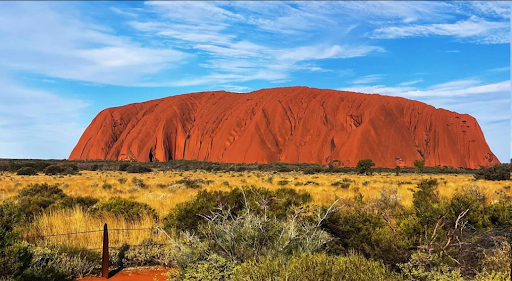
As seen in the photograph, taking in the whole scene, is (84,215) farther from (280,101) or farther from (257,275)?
(280,101)

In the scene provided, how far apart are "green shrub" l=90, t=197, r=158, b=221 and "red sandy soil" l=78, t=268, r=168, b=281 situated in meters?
3.18

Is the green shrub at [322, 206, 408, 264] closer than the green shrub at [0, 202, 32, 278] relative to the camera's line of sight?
No

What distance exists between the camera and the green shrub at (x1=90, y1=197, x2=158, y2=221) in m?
10.4

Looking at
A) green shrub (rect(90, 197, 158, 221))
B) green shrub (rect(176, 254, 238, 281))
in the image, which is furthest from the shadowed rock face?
green shrub (rect(176, 254, 238, 281))

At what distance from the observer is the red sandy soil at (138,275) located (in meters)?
6.78

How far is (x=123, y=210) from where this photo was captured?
10688 mm

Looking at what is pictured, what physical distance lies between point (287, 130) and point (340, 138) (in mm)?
12997

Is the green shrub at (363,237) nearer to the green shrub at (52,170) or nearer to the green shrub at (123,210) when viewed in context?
the green shrub at (123,210)

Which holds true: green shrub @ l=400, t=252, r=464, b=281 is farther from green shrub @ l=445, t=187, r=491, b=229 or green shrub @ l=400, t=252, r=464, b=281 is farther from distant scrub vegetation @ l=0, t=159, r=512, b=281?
green shrub @ l=445, t=187, r=491, b=229

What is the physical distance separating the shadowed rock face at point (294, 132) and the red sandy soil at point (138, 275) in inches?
2737

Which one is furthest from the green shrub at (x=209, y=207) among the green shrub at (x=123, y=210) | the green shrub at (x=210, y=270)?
the green shrub at (x=210, y=270)

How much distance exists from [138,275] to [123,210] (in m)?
4.05

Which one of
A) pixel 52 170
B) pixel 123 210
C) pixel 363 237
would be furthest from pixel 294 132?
pixel 363 237

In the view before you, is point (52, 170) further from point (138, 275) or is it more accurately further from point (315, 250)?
point (315, 250)
